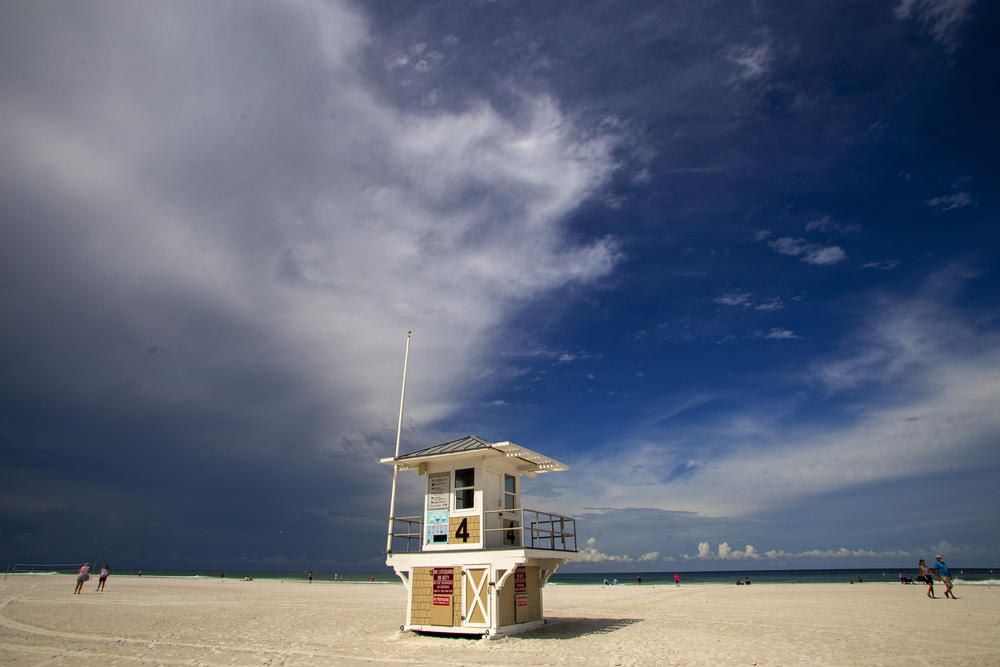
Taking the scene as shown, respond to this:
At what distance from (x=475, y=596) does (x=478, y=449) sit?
172 inches

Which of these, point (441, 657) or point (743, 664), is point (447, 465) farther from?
point (743, 664)

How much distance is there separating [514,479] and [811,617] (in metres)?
15.5

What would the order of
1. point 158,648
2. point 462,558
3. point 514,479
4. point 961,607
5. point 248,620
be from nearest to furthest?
point 158,648 → point 462,558 → point 514,479 → point 248,620 → point 961,607

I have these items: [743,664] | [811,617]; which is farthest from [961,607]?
[743,664]

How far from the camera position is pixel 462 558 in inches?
629

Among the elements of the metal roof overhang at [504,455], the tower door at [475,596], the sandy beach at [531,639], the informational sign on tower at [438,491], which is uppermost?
the metal roof overhang at [504,455]

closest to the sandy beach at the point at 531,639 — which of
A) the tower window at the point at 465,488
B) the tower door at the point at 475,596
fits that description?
the tower door at the point at 475,596

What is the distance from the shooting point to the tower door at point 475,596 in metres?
15.4

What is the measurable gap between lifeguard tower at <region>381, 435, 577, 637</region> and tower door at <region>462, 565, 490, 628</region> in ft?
0.09

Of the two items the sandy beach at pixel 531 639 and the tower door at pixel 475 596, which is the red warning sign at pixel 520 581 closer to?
the sandy beach at pixel 531 639

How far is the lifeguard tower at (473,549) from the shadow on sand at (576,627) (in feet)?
1.63

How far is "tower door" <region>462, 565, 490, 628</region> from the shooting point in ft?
50.6

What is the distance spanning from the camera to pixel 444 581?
1623 cm

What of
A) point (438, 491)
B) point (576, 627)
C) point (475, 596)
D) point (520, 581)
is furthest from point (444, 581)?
point (576, 627)
